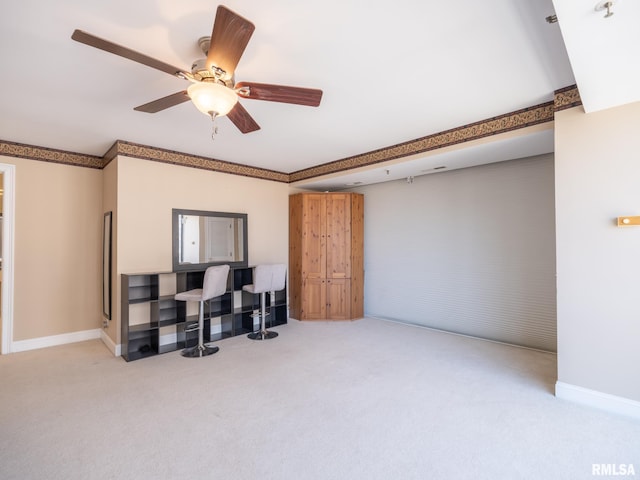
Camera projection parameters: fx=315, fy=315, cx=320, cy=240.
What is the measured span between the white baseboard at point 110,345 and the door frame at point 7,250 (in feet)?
3.01

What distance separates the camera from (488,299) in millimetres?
4266

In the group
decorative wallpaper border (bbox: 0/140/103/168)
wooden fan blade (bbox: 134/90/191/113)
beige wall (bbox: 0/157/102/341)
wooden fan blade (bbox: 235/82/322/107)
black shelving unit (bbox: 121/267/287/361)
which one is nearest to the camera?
wooden fan blade (bbox: 235/82/322/107)

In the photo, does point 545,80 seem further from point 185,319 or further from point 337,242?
point 185,319

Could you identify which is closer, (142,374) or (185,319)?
(142,374)

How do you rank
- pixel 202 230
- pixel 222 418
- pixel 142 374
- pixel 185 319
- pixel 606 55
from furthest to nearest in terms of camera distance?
pixel 202 230
pixel 185 319
pixel 142 374
pixel 222 418
pixel 606 55

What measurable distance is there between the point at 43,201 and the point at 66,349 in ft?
→ 6.23

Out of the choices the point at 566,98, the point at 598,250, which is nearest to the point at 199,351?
the point at 598,250

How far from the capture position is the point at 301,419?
92.9 inches

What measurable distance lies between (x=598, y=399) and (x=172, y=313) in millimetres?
4476

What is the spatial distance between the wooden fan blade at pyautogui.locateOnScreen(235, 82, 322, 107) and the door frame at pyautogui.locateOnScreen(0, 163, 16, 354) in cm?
367

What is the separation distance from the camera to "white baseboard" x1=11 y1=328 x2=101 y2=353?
12.7ft

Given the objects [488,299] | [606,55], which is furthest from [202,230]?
[606,55]

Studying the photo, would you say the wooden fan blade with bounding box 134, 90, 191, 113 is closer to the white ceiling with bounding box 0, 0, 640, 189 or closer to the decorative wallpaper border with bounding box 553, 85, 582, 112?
the white ceiling with bounding box 0, 0, 640, 189

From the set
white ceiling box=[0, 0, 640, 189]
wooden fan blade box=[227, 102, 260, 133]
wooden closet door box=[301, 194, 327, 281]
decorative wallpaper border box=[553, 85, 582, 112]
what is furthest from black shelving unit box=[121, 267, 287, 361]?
decorative wallpaper border box=[553, 85, 582, 112]
